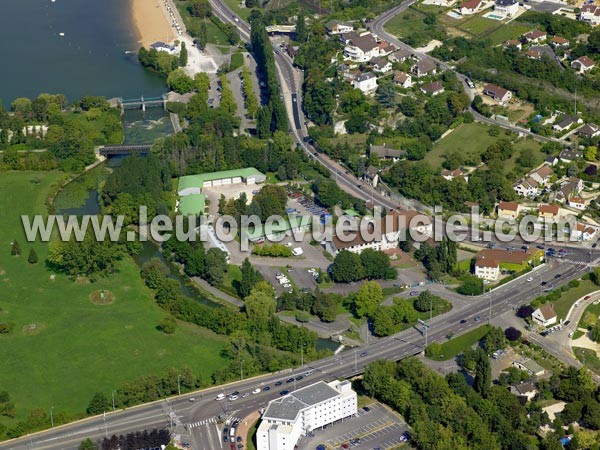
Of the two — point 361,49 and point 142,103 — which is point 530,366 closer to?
point 361,49

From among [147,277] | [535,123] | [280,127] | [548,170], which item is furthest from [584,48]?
[147,277]

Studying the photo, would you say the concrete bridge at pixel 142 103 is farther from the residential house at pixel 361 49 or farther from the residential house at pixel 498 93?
the residential house at pixel 498 93

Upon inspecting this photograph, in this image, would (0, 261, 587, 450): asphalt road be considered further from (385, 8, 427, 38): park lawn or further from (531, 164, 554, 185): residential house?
(385, 8, 427, 38): park lawn

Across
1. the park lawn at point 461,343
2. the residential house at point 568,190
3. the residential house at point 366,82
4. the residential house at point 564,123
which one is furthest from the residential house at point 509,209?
the residential house at point 366,82

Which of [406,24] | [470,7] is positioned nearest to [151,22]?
[406,24]

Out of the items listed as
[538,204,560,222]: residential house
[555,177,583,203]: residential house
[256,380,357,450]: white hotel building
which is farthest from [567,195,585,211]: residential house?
[256,380,357,450]: white hotel building

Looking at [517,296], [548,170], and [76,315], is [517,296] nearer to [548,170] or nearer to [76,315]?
[548,170]
